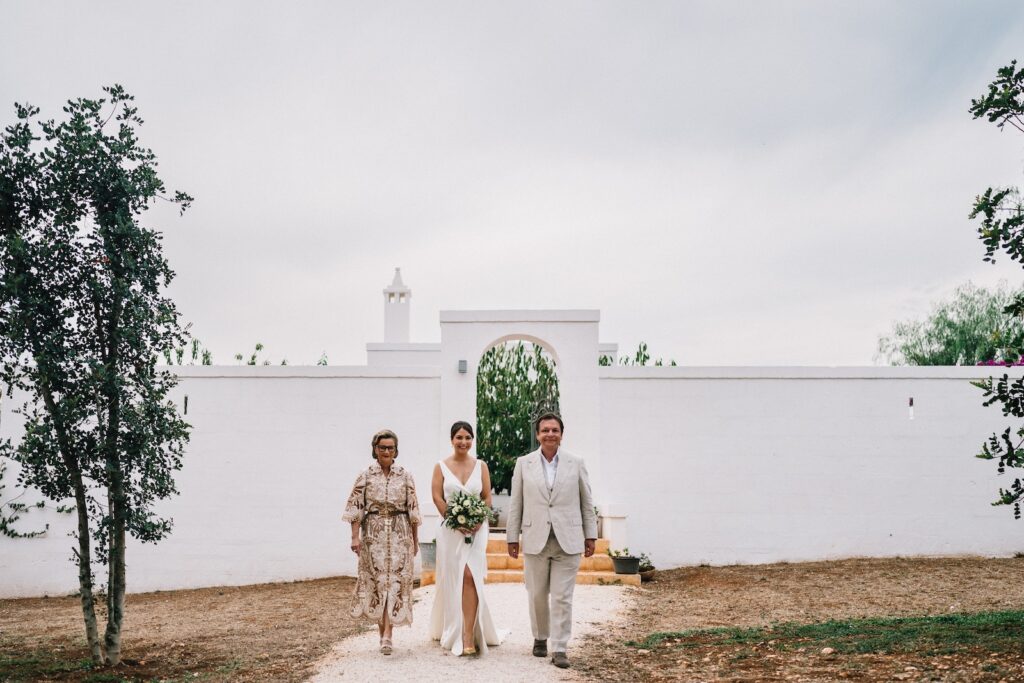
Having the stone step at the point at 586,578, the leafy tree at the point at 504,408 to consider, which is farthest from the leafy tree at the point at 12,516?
the leafy tree at the point at 504,408

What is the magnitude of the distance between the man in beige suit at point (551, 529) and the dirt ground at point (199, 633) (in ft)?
5.74

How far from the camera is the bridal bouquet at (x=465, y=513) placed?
671 cm

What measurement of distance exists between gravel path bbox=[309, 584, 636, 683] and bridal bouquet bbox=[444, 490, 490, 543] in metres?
0.92

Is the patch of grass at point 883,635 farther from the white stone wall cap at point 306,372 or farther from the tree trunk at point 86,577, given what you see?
the white stone wall cap at point 306,372

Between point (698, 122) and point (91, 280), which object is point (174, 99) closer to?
point (91, 280)

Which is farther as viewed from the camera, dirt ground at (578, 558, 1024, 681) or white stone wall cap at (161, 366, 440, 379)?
white stone wall cap at (161, 366, 440, 379)

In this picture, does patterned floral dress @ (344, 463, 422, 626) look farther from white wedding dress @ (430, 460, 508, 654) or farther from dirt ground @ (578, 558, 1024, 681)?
dirt ground @ (578, 558, 1024, 681)

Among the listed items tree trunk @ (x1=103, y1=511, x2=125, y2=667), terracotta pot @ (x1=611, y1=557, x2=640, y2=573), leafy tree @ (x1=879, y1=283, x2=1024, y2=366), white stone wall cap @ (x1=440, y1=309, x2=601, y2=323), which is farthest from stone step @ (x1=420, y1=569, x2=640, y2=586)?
leafy tree @ (x1=879, y1=283, x2=1024, y2=366)

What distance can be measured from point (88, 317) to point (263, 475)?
5784 mm

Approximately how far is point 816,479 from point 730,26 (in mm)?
5987

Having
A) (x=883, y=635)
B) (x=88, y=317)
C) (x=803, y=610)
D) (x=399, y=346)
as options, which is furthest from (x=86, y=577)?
(x=399, y=346)

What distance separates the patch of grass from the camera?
6.37 m

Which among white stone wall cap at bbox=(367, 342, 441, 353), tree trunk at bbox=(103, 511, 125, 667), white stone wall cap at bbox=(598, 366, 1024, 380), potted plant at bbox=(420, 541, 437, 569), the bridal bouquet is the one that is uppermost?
white stone wall cap at bbox=(367, 342, 441, 353)

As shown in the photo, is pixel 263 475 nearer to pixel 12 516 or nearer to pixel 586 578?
pixel 12 516
